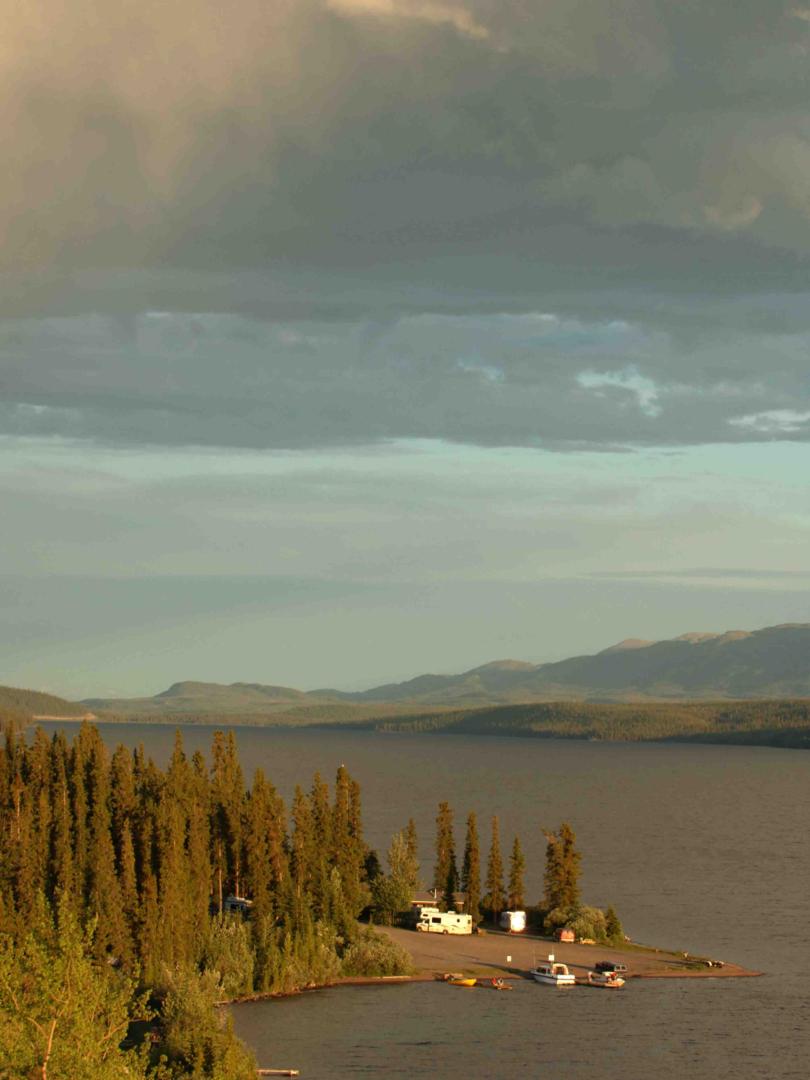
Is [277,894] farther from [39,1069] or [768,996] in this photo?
[39,1069]

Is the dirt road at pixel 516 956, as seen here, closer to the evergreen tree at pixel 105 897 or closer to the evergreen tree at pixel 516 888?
the evergreen tree at pixel 516 888

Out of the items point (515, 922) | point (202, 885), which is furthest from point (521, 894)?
point (202, 885)

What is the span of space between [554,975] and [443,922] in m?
18.2

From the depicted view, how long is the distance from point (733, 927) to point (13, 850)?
64.2 metres

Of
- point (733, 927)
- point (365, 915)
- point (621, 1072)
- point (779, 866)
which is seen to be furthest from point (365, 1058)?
point (779, 866)

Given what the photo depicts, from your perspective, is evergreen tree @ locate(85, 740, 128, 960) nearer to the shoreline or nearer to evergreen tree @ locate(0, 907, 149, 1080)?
the shoreline

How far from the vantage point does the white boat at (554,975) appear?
105688mm

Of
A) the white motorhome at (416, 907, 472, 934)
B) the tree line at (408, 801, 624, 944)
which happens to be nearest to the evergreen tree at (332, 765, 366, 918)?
the white motorhome at (416, 907, 472, 934)

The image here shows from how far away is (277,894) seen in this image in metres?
113

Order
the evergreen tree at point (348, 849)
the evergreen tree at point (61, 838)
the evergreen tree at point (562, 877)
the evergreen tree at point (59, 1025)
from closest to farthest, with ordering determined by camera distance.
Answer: the evergreen tree at point (59, 1025) → the evergreen tree at point (61, 838) → the evergreen tree at point (348, 849) → the evergreen tree at point (562, 877)

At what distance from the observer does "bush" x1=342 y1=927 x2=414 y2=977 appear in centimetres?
10794

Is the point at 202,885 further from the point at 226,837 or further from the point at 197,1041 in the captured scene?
the point at 197,1041

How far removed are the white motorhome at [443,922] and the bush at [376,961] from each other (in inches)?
542

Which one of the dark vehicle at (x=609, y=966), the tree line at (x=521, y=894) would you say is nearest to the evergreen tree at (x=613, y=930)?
the tree line at (x=521, y=894)
